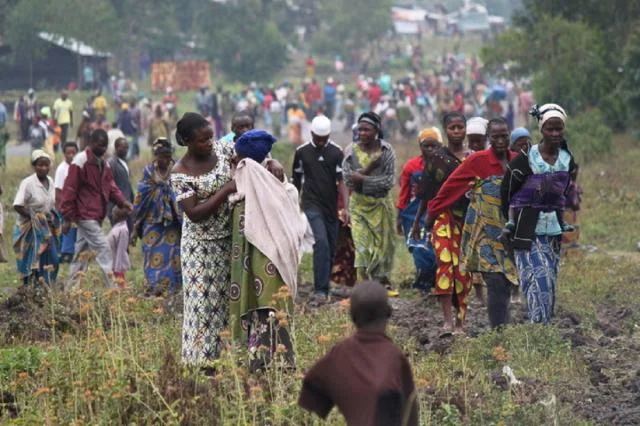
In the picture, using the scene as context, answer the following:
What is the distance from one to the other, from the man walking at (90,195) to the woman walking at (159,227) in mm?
541

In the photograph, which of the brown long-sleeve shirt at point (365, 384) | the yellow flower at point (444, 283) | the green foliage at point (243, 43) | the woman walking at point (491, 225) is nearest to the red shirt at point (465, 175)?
the woman walking at point (491, 225)

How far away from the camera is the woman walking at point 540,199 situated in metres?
9.53

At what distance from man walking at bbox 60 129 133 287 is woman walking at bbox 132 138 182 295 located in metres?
0.54

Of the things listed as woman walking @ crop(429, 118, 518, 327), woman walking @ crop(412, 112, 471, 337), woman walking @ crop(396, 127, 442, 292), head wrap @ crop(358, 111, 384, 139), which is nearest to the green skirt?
woman walking @ crop(429, 118, 518, 327)

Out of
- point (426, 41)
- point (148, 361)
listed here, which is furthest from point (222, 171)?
point (426, 41)

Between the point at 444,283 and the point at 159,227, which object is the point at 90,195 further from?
the point at 444,283

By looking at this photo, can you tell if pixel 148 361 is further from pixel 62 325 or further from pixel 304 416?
pixel 62 325

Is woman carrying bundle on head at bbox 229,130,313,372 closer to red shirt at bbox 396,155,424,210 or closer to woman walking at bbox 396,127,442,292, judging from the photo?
woman walking at bbox 396,127,442,292

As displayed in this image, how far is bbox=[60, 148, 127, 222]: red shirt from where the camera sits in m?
13.1

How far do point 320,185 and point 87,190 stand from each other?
2.09m

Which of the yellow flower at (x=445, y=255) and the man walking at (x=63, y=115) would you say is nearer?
the yellow flower at (x=445, y=255)

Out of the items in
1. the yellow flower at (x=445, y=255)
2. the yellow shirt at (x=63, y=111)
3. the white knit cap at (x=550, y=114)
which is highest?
the white knit cap at (x=550, y=114)

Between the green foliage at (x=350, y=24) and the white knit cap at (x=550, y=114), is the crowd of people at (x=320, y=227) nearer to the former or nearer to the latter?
the white knit cap at (x=550, y=114)

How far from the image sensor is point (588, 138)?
26.5m
